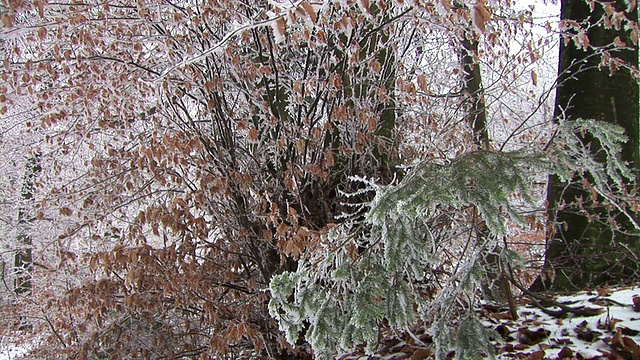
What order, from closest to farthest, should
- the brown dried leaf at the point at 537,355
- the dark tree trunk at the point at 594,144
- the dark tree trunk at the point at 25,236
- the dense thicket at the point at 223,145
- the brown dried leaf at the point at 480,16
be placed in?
the brown dried leaf at the point at 480,16, the brown dried leaf at the point at 537,355, the dense thicket at the point at 223,145, the dark tree trunk at the point at 594,144, the dark tree trunk at the point at 25,236

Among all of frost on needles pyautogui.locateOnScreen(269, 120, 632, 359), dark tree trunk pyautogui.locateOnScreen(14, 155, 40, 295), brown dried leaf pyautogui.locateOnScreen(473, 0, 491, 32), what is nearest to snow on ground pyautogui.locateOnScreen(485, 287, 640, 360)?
frost on needles pyautogui.locateOnScreen(269, 120, 632, 359)

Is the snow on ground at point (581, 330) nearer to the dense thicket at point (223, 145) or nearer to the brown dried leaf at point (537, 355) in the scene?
the brown dried leaf at point (537, 355)

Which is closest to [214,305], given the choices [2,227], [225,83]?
[225,83]

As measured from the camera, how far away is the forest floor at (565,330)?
9.21 feet

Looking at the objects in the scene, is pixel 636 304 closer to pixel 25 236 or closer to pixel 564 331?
pixel 564 331

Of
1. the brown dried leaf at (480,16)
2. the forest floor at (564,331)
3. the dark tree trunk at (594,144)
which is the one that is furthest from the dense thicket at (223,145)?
the brown dried leaf at (480,16)

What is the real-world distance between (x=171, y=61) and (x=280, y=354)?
2294 mm

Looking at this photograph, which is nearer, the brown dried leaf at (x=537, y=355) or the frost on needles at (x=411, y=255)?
the frost on needles at (x=411, y=255)

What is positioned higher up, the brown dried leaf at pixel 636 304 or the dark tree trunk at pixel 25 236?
the dark tree trunk at pixel 25 236

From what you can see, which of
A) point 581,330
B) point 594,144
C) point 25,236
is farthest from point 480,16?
point 25,236

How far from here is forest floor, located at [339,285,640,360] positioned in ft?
9.21

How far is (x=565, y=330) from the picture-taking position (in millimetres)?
3148

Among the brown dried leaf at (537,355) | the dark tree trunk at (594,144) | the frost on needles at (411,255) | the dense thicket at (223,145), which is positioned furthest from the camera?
the dark tree trunk at (594,144)

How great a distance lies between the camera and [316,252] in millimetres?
2689
